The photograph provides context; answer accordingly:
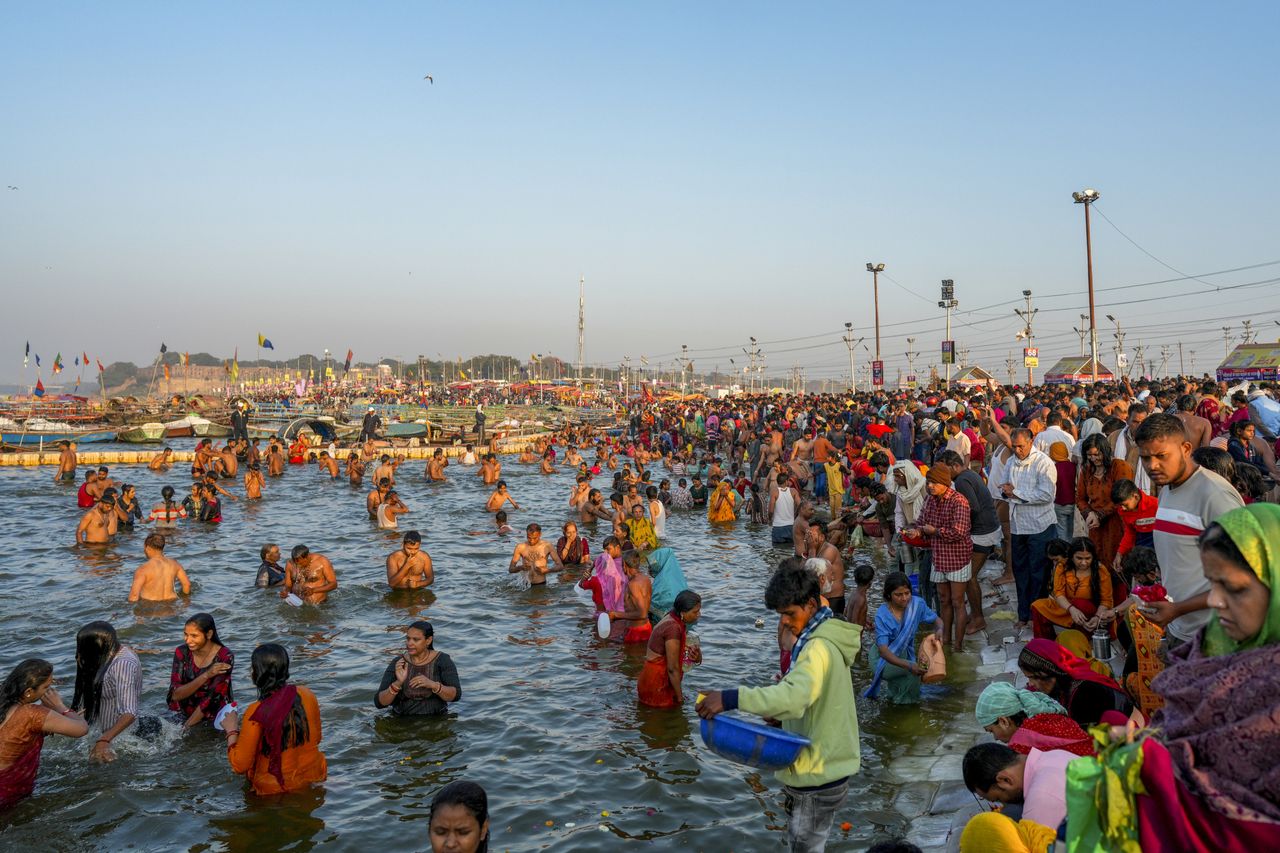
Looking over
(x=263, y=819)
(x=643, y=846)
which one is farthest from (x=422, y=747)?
(x=643, y=846)

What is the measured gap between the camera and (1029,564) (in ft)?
29.3

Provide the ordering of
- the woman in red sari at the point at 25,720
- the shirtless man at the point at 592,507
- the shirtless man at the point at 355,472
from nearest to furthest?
1. the woman in red sari at the point at 25,720
2. the shirtless man at the point at 592,507
3. the shirtless man at the point at 355,472

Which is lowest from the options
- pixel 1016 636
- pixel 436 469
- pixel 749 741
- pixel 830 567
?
pixel 1016 636

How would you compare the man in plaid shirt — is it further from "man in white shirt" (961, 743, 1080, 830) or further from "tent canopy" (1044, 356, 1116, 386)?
"tent canopy" (1044, 356, 1116, 386)

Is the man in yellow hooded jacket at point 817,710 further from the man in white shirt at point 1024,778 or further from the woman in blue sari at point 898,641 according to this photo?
the woman in blue sari at point 898,641

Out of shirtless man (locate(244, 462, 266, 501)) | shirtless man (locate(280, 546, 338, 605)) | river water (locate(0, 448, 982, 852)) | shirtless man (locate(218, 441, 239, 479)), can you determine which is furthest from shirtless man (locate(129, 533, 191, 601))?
shirtless man (locate(218, 441, 239, 479))

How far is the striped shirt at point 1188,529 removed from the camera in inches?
174

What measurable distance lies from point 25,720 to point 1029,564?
29.6 ft

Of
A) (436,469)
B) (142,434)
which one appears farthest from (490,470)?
(142,434)

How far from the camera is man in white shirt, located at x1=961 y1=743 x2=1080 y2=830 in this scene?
151 inches

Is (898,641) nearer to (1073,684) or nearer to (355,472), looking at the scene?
(1073,684)

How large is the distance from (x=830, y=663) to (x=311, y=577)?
1056 centimetres

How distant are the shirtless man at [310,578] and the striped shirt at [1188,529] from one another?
11231mm

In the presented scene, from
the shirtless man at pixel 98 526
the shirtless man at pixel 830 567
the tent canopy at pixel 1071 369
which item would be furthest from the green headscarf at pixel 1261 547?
the tent canopy at pixel 1071 369
